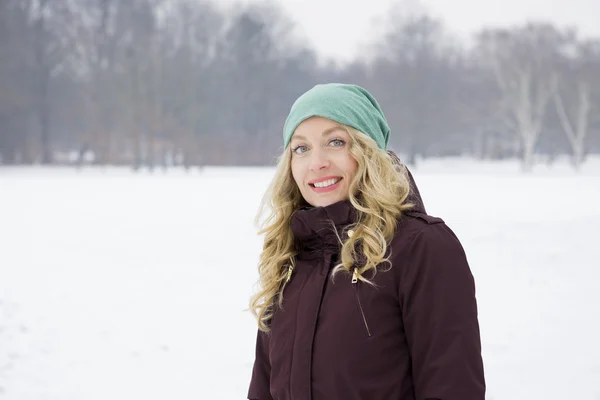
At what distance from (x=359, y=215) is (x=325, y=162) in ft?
0.57

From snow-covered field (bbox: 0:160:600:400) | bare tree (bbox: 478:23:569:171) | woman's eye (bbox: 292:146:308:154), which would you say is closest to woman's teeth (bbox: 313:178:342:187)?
woman's eye (bbox: 292:146:308:154)

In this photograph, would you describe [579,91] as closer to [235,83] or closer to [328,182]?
[235,83]

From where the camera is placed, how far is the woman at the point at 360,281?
Answer: 1454 millimetres

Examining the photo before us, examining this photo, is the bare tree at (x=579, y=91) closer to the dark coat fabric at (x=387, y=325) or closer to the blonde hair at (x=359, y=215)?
the blonde hair at (x=359, y=215)

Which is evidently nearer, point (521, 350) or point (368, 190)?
point (368, 190)

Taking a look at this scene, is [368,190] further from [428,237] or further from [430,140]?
[430,140]

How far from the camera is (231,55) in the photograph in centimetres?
4003

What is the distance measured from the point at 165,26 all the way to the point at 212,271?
34.2m

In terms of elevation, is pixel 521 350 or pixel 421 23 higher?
pixel 421 23

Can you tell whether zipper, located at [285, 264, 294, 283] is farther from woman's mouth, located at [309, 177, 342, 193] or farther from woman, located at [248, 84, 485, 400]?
woman's mouth, located at [309, 177, 342, 193]

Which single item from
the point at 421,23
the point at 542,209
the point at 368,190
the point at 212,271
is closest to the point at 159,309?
the point at 212,271

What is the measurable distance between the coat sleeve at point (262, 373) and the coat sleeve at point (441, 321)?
1.92ft

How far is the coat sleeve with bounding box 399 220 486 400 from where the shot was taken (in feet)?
4.70

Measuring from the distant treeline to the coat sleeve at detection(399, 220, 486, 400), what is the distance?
104 feet
